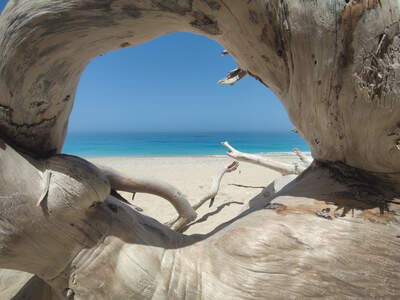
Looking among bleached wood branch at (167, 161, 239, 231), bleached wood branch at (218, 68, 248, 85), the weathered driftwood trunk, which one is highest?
bleached wood branch at (218, 68, 248, 85)

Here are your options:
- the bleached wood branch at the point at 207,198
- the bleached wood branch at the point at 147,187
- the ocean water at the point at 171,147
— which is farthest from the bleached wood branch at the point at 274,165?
the ocean water at the point at 171,147

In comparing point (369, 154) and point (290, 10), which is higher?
point (290, 10)

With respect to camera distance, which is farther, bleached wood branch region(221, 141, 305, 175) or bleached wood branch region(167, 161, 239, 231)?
bleached wood branch region(221, 141, 305, 175)

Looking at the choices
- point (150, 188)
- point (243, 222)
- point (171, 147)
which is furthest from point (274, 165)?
point (171, 147)

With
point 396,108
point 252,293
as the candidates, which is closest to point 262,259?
point 252,293

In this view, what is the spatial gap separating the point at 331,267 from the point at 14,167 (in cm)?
116

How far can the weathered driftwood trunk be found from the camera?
727 millimetres

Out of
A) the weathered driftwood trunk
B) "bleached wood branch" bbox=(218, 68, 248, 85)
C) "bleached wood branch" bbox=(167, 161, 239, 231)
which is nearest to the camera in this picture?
the weathered driftwood trunk

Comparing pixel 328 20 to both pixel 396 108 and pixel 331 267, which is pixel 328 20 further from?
pixel 331 267

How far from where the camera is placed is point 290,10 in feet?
2.62

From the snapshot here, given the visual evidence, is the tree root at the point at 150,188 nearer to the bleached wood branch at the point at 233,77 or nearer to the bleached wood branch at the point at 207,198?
the bleached wood branch at the point at 207,198

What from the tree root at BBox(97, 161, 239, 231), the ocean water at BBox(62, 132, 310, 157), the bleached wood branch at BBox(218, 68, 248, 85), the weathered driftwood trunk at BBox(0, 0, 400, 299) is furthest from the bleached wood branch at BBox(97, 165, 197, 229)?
the ocean water at BBox(62, 132, 310, 157)

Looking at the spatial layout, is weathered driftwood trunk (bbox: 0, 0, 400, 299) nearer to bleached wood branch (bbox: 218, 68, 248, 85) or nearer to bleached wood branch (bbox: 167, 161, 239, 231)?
bleached wood branch (bbox: 218, 68, 248, 85)

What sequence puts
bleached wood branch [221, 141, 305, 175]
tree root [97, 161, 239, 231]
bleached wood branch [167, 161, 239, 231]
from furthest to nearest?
bleached wood branch [221, 141, 305, 175]
bleached wood branch [167, 161, 239, 231]
tree root [97, 161, 239, 231]
